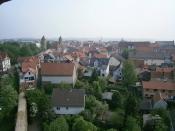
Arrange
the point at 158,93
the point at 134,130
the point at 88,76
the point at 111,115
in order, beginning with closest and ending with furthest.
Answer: the point at 134,130
the point at 111,115
the point at 158,93
the point at 88,76

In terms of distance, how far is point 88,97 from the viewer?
18625 millimetres

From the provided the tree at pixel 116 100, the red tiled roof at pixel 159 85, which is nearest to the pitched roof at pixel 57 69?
the tree at pixel 116 100

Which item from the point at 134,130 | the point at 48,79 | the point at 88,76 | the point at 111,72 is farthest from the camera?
the point at 111,72

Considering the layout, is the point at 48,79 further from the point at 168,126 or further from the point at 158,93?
the point at 168,126

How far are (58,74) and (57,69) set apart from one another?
638mm

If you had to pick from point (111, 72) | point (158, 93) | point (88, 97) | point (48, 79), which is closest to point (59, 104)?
point (88, 97)

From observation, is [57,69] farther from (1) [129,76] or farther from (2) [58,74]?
(1) [129,76]

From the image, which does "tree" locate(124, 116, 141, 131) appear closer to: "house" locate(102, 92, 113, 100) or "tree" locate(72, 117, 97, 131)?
"tree" locate(72, 117, 97, 131)

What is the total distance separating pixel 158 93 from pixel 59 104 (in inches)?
265

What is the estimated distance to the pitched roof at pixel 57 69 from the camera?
2264cm

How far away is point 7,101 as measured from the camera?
706 inches

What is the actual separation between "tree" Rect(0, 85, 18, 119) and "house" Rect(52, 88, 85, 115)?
8.03 feet

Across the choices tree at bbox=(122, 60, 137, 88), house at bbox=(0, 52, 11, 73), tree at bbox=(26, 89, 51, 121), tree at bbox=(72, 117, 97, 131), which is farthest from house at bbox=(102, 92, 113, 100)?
house at bbox=(0, 52, 11, 73)

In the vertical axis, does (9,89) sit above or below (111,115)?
above
